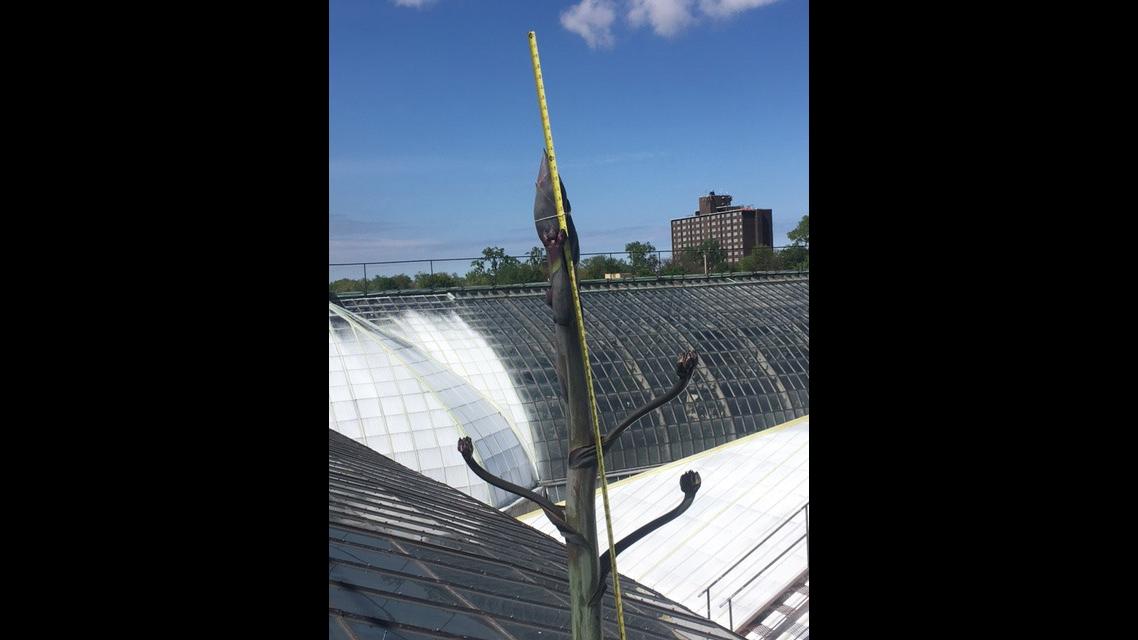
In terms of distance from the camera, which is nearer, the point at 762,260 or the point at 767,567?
the point at 767,567

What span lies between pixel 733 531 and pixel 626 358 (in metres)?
12.6

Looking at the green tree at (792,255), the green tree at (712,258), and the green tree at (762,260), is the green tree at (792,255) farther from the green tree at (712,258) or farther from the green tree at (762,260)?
the green tree at (712,258)

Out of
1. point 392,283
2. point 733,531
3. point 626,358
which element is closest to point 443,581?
point 733,531

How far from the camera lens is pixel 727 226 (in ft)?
336

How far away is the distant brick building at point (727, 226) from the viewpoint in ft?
313

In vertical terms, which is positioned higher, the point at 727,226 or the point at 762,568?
the point at 727,226

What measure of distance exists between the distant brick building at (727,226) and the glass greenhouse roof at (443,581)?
87933 mm

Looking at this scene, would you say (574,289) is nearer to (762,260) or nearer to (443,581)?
(443,581)

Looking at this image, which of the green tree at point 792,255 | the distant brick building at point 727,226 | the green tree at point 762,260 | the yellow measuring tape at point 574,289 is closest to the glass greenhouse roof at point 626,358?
the yellow measuring tape at point 574,289

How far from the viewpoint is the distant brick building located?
3752 inches
